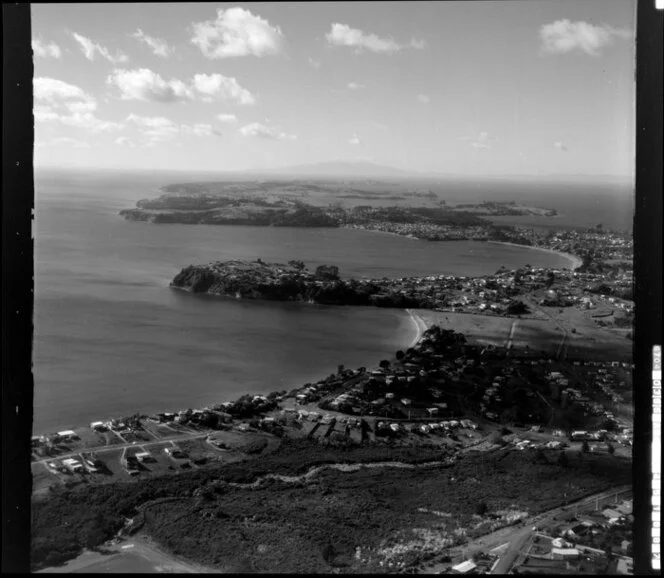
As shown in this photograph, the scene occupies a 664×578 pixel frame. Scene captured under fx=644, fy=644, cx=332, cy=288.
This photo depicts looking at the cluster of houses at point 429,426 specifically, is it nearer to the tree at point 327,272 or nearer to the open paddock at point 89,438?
the tree at point 327,272

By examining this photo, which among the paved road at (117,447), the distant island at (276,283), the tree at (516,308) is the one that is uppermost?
the distant island at (276,283)

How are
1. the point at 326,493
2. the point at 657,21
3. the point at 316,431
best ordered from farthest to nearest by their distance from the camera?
the point at 316,431 → the point at 326,493 → the point at 657,21

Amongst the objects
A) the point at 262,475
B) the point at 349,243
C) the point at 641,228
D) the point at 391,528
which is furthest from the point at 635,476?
the point at 349,243

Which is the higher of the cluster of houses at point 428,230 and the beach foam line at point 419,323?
the cluster of houses at point 428,230

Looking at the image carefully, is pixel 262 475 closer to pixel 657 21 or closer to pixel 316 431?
pixel 316 431

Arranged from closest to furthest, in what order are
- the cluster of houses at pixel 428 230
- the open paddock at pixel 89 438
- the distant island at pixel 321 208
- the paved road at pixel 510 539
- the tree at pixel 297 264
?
the paved road at pixel 510 539, the open paddock at pixel 89 438, the tree at pixel 297 264, the distant island at pixel 321 208, the cluster of houses at pixel 428 230

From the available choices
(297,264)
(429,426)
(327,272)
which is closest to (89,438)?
(297,264)

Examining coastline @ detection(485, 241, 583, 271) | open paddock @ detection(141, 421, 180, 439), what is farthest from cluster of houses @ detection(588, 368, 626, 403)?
open paddock @ detection(141, 421, 180, 439)

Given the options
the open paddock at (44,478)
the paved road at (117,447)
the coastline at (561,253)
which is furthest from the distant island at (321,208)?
the open paddock at (44,478)

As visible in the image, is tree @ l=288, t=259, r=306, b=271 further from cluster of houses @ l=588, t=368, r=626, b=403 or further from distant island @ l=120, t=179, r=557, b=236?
cluster of houses @ l=588, t=368, r=626, b=403
